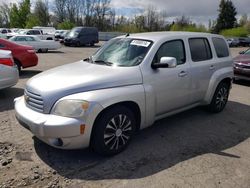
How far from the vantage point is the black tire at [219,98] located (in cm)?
604

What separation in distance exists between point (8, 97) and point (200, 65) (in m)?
4.84

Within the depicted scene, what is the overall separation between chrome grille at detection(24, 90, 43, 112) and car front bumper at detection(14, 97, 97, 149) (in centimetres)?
9

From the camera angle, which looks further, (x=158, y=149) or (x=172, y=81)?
(x=172, y=81)

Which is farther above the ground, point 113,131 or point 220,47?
point 220,47

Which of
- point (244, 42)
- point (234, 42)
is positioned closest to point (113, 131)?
point (234, 42)

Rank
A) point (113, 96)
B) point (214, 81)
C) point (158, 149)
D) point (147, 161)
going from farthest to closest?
point (214, 81)
point (158, 149)
point (147, 161)
point (113, 96)

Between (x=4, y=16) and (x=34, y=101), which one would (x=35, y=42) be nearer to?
(x=34, y=101)

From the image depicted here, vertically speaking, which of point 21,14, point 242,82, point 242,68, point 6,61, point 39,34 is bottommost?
point 242,82

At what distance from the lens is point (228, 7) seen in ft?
198

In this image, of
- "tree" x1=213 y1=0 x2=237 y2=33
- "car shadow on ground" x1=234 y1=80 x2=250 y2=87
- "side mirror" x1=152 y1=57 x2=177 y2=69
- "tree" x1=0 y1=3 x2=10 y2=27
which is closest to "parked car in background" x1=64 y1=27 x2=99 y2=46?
"car shadow on ground" x1=234 y1=80 x2=250 y2=87

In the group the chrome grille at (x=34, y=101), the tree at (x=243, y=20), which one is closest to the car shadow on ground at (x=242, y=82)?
the chrome grille at (x=34, y=101)

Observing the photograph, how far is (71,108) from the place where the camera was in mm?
Answer: 3562

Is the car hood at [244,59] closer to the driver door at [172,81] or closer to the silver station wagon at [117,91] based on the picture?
the silver station wagon at [117,91]

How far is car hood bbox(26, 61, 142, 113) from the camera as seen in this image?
3695 mm
